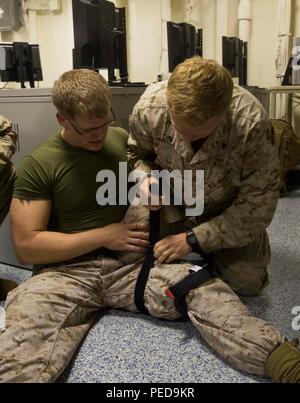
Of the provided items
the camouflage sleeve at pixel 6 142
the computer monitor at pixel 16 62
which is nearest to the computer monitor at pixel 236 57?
the computer monitor at pixel 16 62

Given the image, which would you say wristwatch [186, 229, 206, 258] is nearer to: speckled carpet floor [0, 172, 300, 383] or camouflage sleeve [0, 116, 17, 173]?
speckled carpet floor [0, 172, 300, 383]

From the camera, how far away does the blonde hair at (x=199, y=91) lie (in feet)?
3.59

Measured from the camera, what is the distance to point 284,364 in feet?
3.45

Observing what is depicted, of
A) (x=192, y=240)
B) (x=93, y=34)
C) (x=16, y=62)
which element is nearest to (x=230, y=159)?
(x=192, y=240)

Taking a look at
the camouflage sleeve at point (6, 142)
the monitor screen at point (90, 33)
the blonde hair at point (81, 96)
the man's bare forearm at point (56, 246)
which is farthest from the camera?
the monitor screen at point (90, 33)

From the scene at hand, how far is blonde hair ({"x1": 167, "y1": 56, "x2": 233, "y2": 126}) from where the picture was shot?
3.59 feet

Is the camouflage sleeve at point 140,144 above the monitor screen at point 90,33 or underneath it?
underneath

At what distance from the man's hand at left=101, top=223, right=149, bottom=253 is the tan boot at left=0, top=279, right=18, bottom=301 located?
1.65 ft

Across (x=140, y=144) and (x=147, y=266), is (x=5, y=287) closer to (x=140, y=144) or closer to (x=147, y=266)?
(x=147, y=266)

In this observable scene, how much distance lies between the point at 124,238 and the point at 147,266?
0.41 ft

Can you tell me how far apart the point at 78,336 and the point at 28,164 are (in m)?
0.58

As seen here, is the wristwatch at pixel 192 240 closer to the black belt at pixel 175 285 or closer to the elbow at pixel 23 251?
the black belt at pixel 175 285
